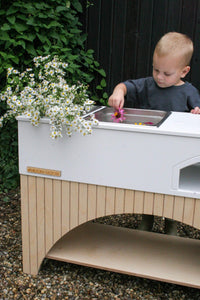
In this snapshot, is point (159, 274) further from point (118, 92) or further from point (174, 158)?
point (118, 92)

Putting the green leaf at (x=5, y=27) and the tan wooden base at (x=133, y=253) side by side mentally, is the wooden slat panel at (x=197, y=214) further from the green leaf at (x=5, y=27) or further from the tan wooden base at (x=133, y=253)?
the green leaf at (x=5, y=27)

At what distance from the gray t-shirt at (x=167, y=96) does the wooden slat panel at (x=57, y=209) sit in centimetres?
77

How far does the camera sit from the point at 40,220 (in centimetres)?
204

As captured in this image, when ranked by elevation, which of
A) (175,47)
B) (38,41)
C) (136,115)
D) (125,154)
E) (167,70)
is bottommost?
(125,154)

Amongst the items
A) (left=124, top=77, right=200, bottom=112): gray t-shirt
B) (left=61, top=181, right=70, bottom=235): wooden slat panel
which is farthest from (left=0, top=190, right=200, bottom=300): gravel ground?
(left=124, top=77, right=200, bottom=112): gray t-shirt

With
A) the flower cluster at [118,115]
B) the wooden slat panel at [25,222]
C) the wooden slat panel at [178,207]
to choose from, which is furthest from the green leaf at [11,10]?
the wooden slat panel at [178,207]

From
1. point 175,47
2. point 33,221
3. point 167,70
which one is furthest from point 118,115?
point 33,221

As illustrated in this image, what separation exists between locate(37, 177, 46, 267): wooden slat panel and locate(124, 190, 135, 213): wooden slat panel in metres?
0.43

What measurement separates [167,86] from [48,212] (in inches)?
38.2

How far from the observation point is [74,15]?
11.5 feet

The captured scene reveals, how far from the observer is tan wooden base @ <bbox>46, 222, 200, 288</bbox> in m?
2.00

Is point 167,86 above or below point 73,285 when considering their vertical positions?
above

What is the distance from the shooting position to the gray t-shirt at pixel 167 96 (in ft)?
7.58

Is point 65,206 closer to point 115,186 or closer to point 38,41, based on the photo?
point 115,186
